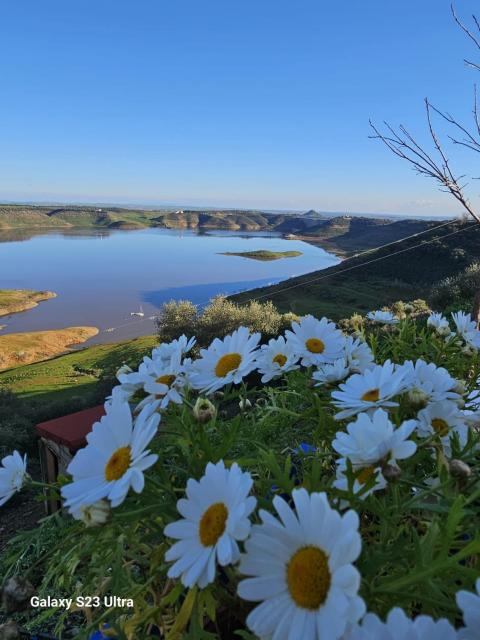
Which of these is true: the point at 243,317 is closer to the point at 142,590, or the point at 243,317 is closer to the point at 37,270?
the point at 142,590

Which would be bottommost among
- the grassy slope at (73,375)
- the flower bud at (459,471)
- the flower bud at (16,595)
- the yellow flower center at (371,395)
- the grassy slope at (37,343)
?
the grassy slope at (37,343)

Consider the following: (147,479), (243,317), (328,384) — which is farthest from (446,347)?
(243,317)

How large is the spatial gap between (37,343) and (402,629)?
30.0 m

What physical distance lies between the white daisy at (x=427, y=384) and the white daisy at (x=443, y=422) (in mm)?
13

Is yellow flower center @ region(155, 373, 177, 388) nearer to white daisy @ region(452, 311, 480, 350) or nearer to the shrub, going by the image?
white daisy @ region(452, 311, 480, 350)

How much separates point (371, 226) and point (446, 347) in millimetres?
75650

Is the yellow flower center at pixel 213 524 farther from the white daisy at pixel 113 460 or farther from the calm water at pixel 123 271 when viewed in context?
the calm water at pixel 123 271

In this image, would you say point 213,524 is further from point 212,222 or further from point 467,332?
point 212,222

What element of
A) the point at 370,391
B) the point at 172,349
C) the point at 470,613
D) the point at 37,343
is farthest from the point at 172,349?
the point at 37,343

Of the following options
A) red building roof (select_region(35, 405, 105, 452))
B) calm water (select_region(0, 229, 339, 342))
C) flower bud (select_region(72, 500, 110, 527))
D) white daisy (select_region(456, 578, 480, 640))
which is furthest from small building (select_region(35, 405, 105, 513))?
calm water (select_region(0, 229, 339, 342))

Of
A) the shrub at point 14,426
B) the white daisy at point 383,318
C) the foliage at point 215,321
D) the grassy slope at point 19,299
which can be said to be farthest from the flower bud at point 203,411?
the grassy slope at point 19,299

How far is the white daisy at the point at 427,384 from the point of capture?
1.93 ft

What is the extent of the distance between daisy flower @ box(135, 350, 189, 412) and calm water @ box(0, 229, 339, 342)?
2932cm

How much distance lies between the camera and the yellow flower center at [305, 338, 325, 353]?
0.83 metres
